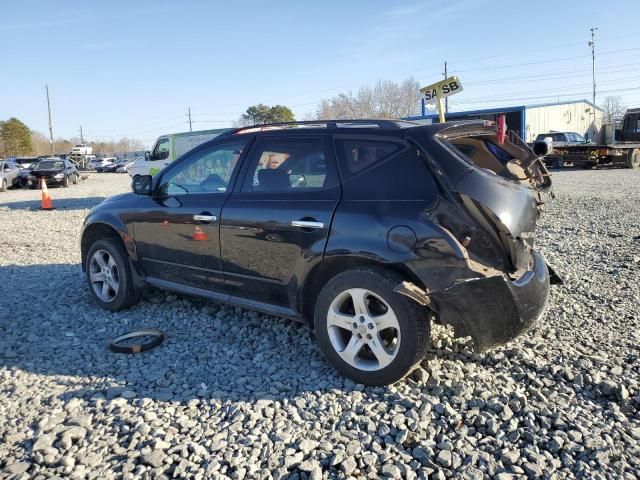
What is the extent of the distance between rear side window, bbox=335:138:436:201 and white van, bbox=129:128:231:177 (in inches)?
456

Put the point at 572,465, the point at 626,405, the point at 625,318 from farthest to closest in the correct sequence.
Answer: the point at 625,318 < the point at 626,405 < the point at 572,465

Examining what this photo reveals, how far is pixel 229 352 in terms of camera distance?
4.07 metres

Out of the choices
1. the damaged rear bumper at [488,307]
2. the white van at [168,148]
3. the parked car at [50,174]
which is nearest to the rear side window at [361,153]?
the damaged rear bumper at [488,307]

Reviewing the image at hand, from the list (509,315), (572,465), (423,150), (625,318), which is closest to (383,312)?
(509,315)

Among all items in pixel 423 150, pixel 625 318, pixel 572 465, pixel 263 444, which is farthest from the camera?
pixel 625 318

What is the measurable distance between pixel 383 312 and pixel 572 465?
139 cm

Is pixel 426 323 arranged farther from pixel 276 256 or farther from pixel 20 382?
pixel 20 382

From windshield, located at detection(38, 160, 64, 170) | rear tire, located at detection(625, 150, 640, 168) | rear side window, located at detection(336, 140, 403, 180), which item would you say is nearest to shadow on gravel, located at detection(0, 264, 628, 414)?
rear side window, located at detection(336, 140, 403, 180)

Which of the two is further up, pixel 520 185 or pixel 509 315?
pixel 520 185

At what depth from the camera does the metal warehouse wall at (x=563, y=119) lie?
124ft

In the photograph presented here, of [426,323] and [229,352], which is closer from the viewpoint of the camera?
[426,323]

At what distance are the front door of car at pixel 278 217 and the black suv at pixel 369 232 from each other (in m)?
0.01

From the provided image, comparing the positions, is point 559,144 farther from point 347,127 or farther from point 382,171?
point 382,171

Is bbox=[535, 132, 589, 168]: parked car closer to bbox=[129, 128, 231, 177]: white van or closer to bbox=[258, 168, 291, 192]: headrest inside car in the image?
bbox=[129, 128, 231, 177]: white van
